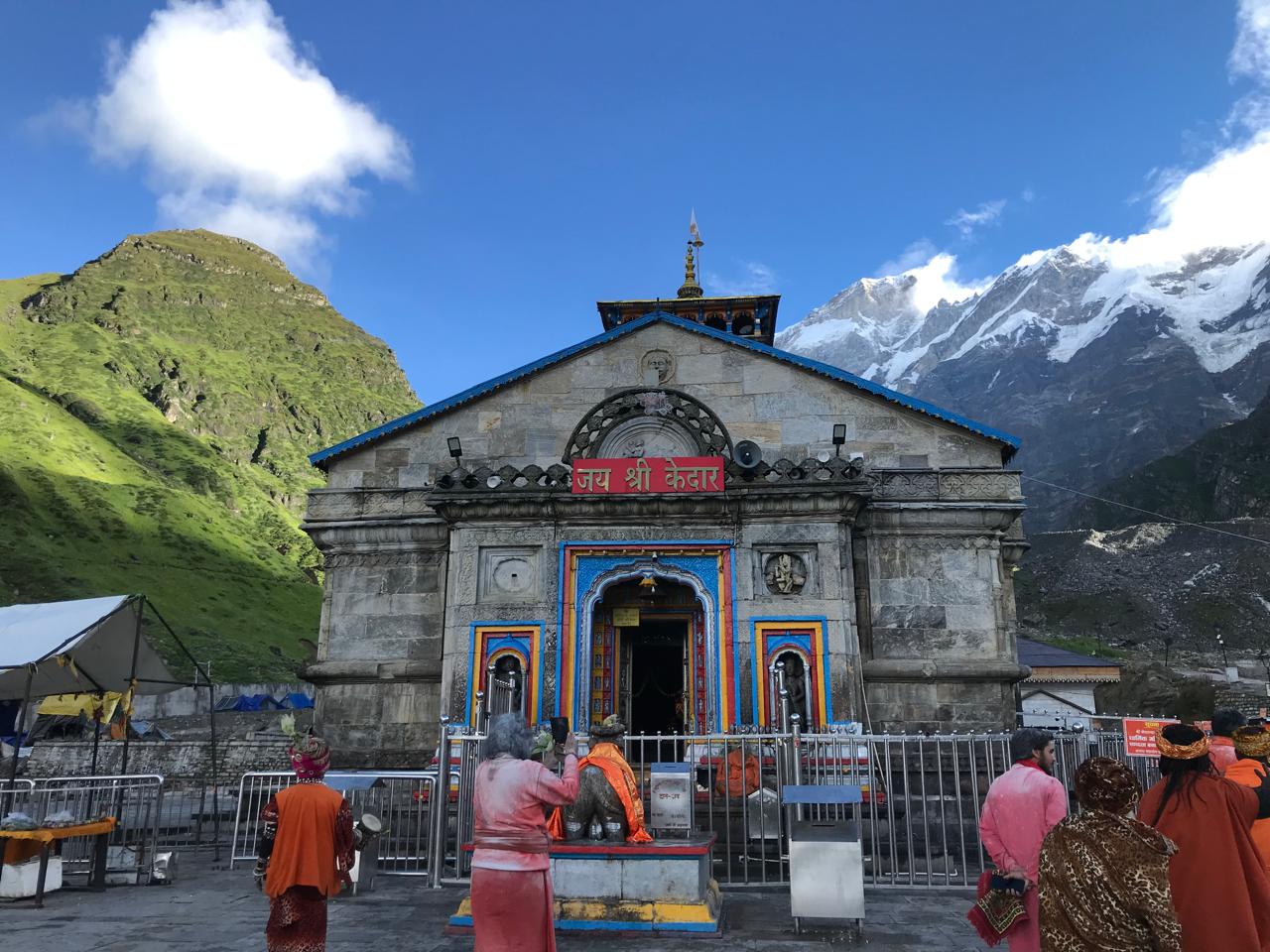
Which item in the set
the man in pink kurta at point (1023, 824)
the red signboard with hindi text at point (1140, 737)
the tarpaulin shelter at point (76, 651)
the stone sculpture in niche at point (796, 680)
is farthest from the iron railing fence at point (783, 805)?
the man in pink kurta at point (1023, 824)

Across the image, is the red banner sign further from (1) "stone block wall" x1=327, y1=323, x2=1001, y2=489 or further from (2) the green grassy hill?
(2) the green grassy hill

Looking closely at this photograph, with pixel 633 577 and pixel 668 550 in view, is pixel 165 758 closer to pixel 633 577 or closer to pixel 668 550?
pixel 633 577

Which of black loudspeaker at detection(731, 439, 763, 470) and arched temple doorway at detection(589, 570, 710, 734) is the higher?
black loudspeaker at detection(731, 439, 763, 470)

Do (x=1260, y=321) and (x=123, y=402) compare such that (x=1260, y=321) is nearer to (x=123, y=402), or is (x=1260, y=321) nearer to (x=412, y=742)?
(x=123, y=402)

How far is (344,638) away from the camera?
1909 centimetres

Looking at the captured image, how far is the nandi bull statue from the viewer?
8.86m

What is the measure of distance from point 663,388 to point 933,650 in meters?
7.53

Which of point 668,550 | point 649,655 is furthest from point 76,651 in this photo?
point 649,655

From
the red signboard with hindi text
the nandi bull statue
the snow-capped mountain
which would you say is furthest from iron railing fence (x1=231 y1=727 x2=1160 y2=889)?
the snow-capped mountain

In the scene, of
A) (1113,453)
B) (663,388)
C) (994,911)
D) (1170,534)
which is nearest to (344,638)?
(663,388)

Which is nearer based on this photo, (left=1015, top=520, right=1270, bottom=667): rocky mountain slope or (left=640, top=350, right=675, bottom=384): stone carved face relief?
(left=640, top=350, right=675, bottom=384): stone carved face relief

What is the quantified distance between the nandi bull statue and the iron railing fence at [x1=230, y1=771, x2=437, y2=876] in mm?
3535

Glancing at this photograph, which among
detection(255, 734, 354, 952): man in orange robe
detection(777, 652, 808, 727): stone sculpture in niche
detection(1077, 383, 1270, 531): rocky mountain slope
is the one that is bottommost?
detection(255, 734, 354, 952): man in orange robe

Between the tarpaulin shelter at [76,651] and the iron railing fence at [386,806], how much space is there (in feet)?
6.48
